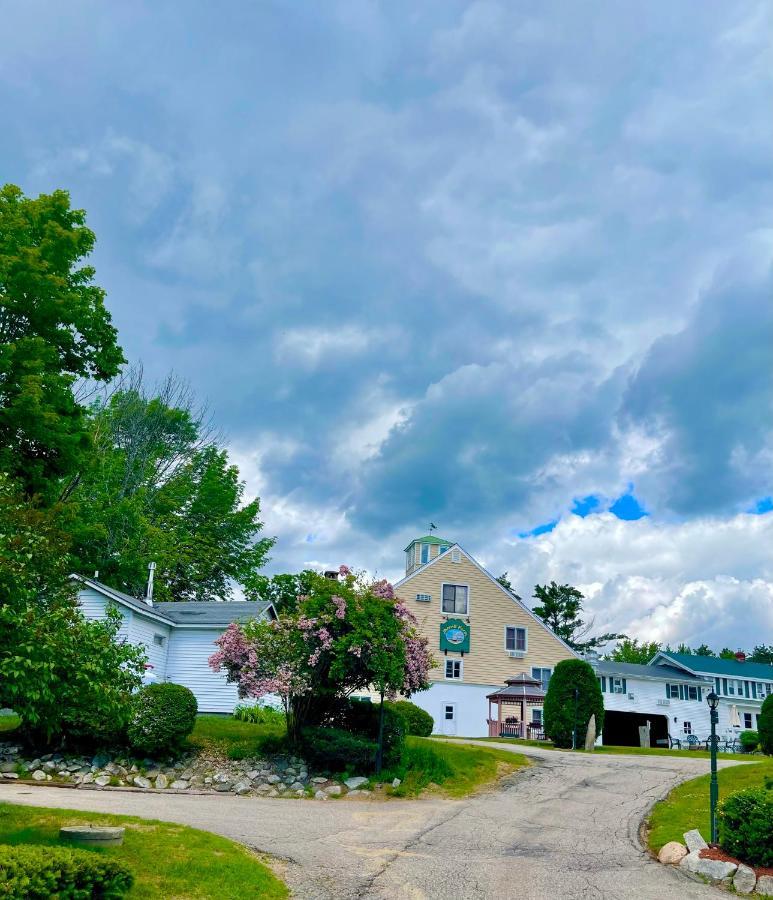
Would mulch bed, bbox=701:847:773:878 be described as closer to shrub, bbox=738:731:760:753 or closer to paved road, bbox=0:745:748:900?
paved road, bbox=0:745:748:900

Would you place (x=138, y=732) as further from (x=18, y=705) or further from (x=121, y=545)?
(x=121, y=545)

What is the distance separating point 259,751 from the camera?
21.6 m

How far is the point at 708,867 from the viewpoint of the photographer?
12.7 metres

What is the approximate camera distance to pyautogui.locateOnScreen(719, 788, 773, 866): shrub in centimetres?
1246

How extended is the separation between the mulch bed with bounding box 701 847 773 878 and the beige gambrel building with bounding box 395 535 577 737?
96.7 ft

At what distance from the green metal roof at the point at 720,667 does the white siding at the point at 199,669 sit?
107ft

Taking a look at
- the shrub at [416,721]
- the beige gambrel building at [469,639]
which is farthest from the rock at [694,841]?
the beige gambrel building at [469,639]

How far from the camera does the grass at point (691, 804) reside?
15.1m

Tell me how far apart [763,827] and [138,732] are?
46.2 ft

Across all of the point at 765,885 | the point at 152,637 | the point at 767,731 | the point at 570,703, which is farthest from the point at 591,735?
the point at 765,885

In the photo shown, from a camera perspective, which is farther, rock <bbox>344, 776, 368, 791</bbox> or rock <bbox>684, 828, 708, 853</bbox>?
rock <bbox>344, 776, 368, 791</bbox>

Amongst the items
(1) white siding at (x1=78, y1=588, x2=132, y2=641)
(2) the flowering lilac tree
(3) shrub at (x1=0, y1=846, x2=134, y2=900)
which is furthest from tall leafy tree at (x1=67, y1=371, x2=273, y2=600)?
(3) shrub at (x1=0, y1=846, x2=134, y2=900)

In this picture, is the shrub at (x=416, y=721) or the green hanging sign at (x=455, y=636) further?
the green hanging sign at (x=455, y=636)

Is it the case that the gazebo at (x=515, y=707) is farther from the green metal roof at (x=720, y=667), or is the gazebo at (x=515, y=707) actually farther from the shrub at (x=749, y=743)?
the green metal roof at (x=720, y=667)
